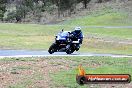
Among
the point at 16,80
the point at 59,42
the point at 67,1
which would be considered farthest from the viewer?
the point at 67,1

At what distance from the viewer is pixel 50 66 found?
55.2 ft

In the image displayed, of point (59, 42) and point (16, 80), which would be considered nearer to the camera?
point (16, 80)

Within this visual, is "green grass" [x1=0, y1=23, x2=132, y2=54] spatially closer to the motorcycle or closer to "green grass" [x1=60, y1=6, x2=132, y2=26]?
the motorcycle

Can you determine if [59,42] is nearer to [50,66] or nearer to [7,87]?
[50,66]

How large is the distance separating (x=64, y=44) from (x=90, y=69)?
23.6 ft

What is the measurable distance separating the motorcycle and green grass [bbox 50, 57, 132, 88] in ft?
13.5

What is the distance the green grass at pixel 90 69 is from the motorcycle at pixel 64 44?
4.10 m

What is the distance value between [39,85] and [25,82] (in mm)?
605

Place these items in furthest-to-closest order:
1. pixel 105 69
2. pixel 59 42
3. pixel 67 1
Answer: pixel 67 1
pixel 59 42
pixel 105 69

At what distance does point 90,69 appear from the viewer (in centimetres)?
1644

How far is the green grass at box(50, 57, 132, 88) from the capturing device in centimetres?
1384

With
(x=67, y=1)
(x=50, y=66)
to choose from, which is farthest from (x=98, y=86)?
(x=67, y=1)

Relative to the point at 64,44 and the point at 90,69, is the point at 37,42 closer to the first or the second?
the point at 64,44

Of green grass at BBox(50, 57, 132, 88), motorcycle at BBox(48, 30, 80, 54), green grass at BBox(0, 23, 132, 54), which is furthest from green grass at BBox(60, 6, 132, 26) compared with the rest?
green grass at BBox(50, 57, 132, 88)
